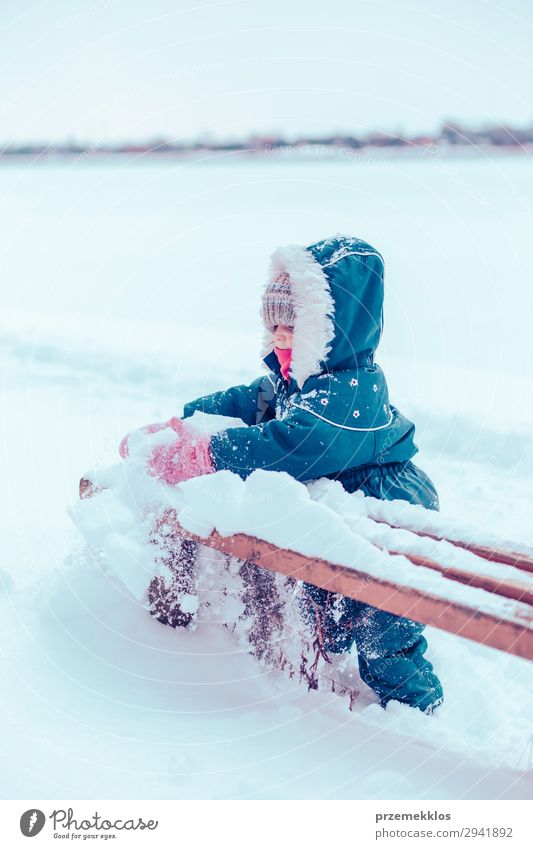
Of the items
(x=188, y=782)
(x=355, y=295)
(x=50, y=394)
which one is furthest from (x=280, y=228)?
(x=188, y=782)

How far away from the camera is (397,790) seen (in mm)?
1123

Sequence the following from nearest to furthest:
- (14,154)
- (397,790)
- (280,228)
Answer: (397,790) → (14,154) → (280,228)

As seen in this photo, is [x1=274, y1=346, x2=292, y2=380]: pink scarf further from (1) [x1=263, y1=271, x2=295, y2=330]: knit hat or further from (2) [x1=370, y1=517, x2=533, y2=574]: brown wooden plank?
(2) [x1=370, y1=517, x2=533, y2=574]: brown wooden plank

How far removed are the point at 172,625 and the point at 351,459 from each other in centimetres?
51

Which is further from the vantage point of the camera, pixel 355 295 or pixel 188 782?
pixel 355 295

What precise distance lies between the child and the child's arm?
0.19 metres

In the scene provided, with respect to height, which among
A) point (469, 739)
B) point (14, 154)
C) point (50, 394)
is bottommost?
point (469, 739)

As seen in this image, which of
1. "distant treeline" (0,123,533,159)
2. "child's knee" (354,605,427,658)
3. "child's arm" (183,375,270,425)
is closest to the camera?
"child's knee" (354,605,427,658)

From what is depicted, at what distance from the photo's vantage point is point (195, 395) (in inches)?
124

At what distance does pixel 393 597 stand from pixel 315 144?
56.2 inches

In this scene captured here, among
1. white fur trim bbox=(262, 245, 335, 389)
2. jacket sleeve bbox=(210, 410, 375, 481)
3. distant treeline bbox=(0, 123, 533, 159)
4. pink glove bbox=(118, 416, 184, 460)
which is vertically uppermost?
distant treeline bbox=(0, 123, 533, 159)

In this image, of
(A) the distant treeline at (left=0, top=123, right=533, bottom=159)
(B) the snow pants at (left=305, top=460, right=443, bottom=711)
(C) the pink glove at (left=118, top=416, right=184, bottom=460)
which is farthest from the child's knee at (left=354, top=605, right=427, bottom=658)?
(A) the distant treeline at (left=0, top=123, right=533, bottom=159)

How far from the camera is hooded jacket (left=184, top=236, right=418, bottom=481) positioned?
55.3 inches

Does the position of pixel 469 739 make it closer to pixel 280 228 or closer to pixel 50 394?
pixel 50 394
